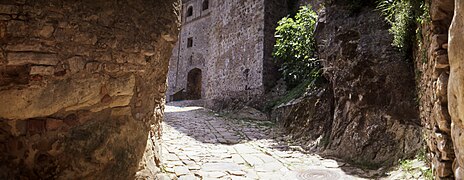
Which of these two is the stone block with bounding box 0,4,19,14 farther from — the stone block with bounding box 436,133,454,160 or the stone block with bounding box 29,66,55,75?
the stone block with bounding box 436,133,454,160

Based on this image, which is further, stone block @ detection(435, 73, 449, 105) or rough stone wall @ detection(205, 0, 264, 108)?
rough stone wall @ detection(205, 0, 264, 108)

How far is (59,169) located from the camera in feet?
6.92

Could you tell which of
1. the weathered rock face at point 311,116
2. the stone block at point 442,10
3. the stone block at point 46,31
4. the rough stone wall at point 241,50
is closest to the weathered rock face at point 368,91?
the weathered rock face at point 311,116

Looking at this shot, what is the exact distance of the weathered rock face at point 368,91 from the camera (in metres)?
3.66

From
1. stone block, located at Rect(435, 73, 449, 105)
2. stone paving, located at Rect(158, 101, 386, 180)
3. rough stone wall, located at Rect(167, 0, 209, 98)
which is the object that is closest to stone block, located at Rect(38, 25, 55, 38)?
stone paving, located at Rect(158, 101, 386, 180)

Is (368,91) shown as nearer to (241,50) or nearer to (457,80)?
(457,80)

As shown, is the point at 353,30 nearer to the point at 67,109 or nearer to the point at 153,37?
the point at 153,37

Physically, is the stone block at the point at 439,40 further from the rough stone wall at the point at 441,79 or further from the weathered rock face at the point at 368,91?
the weathered rock face at the point at 368,91

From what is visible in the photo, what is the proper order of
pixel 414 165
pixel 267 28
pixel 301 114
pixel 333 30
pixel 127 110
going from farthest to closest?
pixel 267 28
pixel 301 114
pixel 333 30
pixel 414 165
pixel 127 110

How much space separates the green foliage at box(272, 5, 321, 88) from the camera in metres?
7.09

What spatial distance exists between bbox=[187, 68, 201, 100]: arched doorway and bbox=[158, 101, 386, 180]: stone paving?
33.6ft

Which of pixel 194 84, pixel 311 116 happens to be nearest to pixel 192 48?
pixel 194 84

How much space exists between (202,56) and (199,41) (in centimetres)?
105

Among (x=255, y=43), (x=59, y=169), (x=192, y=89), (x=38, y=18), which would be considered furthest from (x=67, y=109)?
(x=192, y=89)
